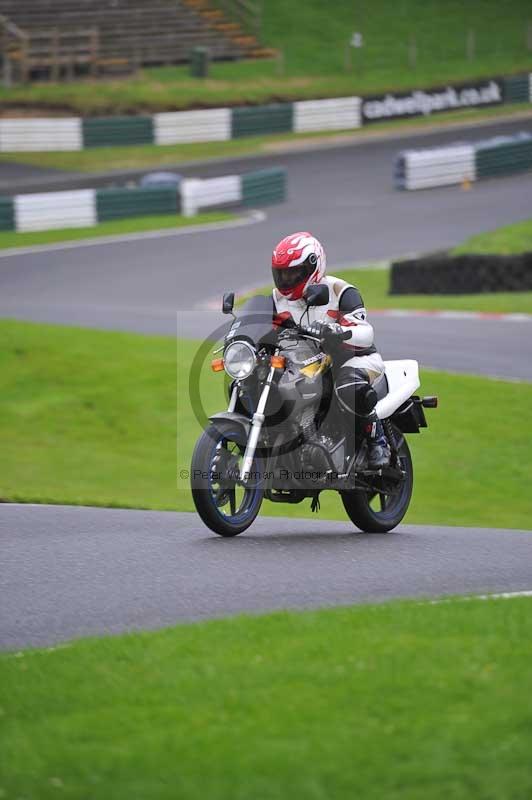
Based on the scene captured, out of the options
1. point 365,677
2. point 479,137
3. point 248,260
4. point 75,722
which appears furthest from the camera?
point 479,137

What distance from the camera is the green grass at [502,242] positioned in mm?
25078

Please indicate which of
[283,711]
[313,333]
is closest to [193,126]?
[313,333]

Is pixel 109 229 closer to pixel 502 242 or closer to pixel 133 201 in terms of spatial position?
pixel 133 201

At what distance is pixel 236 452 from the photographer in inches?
→ 293

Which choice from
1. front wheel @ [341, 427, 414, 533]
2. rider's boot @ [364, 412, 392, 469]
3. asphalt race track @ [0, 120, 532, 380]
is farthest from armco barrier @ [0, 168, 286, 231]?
rider's boot @ [364, 412, 392, 469]

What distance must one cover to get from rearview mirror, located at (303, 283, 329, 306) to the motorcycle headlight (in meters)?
0.45

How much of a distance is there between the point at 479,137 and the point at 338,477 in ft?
111

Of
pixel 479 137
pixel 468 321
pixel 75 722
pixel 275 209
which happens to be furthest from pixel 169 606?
pixel 479 137

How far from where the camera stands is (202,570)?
6914 mm

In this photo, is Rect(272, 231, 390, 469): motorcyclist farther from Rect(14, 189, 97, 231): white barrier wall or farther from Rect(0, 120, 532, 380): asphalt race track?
Rect(14, 189, 97, 231): white barrier wall

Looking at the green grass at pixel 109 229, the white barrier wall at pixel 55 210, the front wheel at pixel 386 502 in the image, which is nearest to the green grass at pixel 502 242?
the green grass at pixel 109 229

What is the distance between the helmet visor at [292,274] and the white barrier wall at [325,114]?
3368 cm

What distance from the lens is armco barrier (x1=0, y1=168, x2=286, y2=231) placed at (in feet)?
91.5

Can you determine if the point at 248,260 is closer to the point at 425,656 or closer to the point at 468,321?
the point at 468,321
